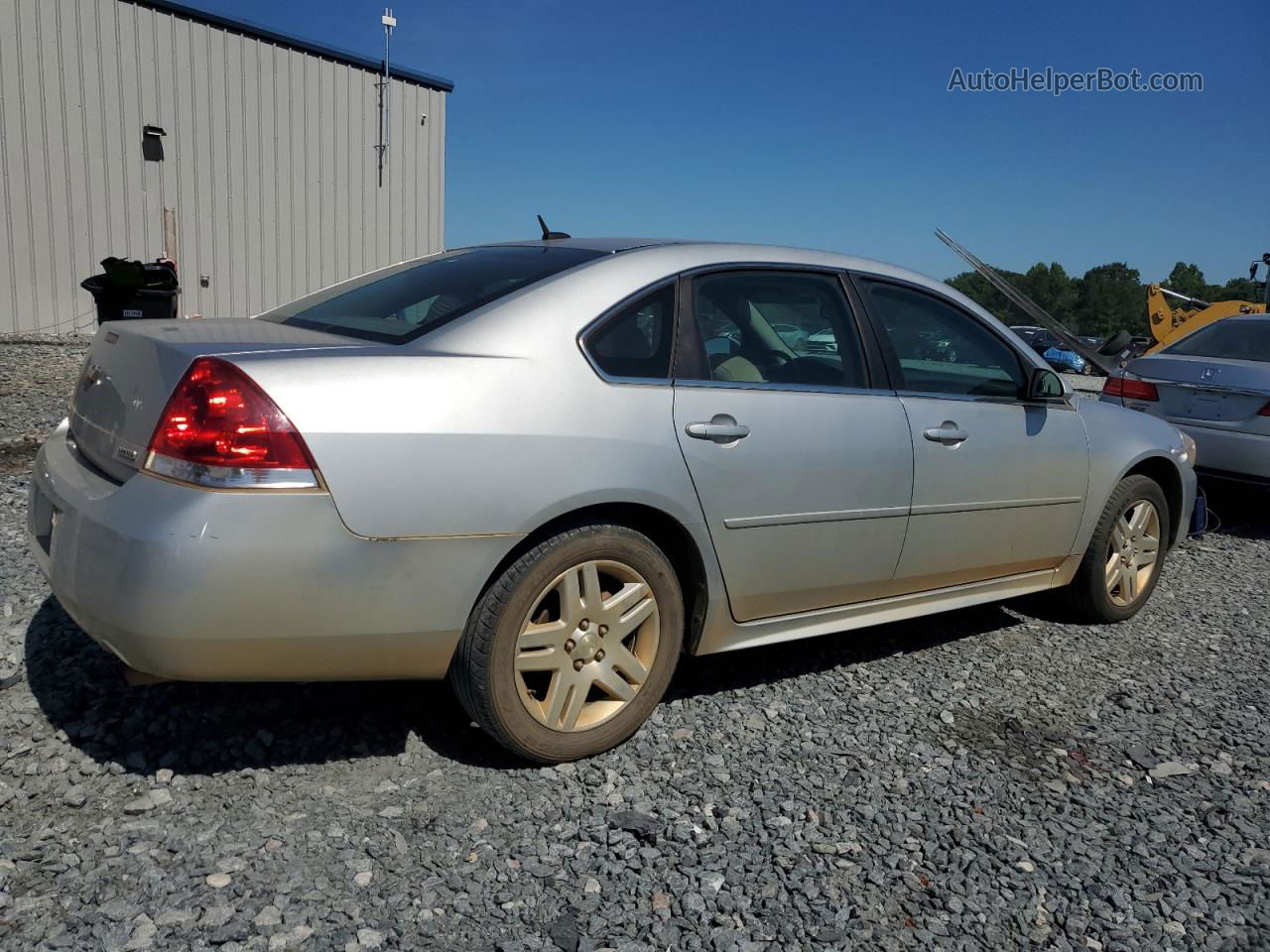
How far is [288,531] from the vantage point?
7.91ft

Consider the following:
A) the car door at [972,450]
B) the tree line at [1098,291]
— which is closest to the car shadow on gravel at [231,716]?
the car door at [972,450]

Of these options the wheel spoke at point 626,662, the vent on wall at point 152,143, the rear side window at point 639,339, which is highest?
the vent on wall at point 152,143

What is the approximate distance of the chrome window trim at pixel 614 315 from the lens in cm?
292

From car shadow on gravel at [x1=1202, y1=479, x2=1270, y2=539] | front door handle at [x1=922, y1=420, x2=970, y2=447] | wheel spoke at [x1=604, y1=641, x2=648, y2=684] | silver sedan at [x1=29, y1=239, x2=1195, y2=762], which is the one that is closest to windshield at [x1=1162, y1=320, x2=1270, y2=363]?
car shadow on gravel at [x1=1202, y1=479, x2=1270, y2=539]

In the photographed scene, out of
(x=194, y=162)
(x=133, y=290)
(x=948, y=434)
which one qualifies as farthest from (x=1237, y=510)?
(x=194, y=162)

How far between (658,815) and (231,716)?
132 cm

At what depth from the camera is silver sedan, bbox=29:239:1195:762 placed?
7.95 feet

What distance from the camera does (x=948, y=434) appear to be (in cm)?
373

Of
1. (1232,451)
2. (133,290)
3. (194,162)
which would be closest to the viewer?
(1232,451)

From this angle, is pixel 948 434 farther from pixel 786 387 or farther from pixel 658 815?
pixel 658 815

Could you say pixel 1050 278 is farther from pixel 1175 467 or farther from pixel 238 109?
pixel 1175 467

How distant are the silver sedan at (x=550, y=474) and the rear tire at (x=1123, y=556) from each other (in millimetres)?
468

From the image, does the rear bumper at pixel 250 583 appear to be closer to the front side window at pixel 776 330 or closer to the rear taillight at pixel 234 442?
the rear taillight at pixel 234 442

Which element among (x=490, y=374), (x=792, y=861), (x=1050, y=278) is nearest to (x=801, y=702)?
(x=792, y=861)
